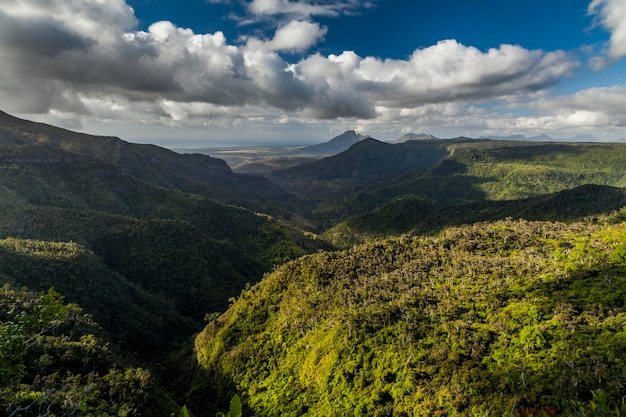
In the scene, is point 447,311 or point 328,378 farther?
point 447,311

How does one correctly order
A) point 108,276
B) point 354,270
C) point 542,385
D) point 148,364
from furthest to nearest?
1. point 108,276
2. point 148,364
3. point 354,270
4. point 542,385

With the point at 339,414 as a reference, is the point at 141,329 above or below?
below

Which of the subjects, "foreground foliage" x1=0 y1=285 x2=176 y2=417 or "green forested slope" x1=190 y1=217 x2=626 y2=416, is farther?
"foreground foliage" x1=0 y1=285 x2=176 y2=417

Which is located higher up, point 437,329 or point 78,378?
point 437,329

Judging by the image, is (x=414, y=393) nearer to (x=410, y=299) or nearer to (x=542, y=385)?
(x=542, y=385)

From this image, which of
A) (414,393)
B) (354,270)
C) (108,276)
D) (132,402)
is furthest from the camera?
(108,276)

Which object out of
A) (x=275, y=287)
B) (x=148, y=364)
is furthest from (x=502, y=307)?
(x=148, y=364)

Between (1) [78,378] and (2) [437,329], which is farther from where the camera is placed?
(2) [437,329]

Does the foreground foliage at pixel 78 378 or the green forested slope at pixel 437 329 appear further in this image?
the foreground foliage at pixel 78 378
